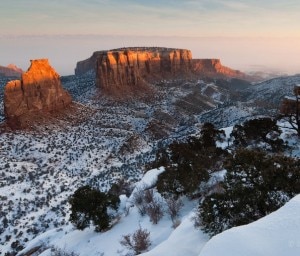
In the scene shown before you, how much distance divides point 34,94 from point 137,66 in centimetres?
7174

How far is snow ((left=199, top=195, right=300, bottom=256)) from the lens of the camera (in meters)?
10.1

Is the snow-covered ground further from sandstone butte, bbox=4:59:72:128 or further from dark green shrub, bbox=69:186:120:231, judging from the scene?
sandstone butte, bbox=4:59:72:128

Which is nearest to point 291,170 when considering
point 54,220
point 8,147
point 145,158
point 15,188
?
point 54,220

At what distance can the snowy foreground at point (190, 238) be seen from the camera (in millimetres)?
10352

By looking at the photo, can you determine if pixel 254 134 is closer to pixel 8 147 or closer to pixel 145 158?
pixel 145 158

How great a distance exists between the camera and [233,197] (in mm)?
16594

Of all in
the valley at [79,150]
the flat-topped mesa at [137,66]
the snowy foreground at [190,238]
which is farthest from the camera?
the flat-topped mesa at [137,66]

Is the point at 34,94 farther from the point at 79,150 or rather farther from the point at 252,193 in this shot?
the point at 252,193

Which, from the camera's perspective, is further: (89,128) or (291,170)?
(89,128)

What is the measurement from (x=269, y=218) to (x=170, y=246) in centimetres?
552

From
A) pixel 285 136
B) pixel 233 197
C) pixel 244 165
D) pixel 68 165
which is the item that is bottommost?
pixel 68 165

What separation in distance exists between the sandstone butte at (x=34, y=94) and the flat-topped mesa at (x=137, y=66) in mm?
37486

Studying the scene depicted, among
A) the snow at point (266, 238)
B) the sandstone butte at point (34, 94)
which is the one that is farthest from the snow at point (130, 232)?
the sandstone butte at point (34, 94)

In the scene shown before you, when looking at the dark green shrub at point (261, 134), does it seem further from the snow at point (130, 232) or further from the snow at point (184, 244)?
the snow at point (184, 244)
